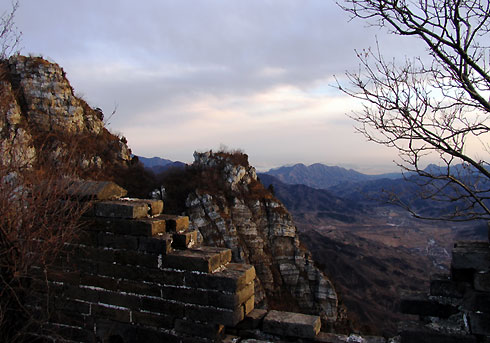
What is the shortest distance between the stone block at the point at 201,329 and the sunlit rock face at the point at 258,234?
2757 centimetres

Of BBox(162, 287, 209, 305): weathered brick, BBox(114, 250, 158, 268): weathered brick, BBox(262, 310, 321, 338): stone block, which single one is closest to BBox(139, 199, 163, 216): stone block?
BBox(114, 250, 158, 268): weathered brick

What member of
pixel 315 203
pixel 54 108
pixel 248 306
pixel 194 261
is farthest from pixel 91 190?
pixel 315 203

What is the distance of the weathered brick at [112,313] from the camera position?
4398mm

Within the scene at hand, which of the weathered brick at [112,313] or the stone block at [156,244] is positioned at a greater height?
the stone block at [156,244]

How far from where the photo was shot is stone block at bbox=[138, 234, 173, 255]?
427cm

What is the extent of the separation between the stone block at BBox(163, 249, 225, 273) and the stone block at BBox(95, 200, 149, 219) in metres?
0.68

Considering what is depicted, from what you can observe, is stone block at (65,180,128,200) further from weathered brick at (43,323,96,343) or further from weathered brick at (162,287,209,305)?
weathered brick at (43,323,96,343)

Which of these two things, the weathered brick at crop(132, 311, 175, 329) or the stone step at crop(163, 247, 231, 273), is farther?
the weathered brick at crop(132, 311, 175, 329)

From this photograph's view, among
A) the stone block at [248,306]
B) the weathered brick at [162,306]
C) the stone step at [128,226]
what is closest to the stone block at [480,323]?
the stone block at [248,306]

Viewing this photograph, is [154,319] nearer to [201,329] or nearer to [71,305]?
[201,329]

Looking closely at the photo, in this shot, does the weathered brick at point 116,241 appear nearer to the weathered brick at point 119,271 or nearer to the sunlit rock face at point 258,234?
the weathered brick at point 119,271

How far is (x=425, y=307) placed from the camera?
389cm

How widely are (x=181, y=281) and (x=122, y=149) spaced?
107 ft

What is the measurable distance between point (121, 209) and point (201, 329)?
1.70 m
